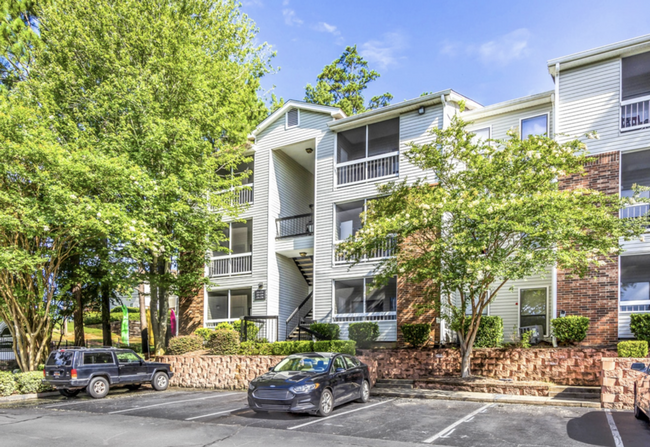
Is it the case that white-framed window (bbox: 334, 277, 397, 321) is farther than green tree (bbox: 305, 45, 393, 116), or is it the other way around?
green tree (bbox: 305, 45, 393, 116)

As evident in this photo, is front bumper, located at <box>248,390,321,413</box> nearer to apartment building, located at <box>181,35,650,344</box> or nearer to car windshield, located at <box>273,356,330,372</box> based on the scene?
car windshield, located at <box>273,356,330,372</box>

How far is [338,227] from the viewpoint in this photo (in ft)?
68.3

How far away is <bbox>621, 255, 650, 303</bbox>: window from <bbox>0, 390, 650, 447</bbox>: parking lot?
5.72 m

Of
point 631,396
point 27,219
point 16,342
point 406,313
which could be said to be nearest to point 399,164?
point 406,313

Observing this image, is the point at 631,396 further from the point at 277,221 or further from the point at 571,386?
the point at 277,221

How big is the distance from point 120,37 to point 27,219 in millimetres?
8212

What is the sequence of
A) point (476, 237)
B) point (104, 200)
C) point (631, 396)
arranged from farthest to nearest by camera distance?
point (104, 200)
point (476, 237)
point (631, 396)

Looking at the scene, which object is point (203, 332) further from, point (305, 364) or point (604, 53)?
point (604, 53)

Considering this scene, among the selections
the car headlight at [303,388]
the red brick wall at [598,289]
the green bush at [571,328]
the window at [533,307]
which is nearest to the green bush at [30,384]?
the car headlight at [303,388]

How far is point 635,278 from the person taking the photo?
1553 cm

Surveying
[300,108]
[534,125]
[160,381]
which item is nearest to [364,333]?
[160,381]

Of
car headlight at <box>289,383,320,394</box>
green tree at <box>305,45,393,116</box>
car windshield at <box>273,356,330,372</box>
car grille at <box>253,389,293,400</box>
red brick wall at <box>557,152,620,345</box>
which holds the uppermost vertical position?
green tree at <box>305,45,393,116</box>

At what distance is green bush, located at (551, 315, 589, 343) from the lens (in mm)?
14972

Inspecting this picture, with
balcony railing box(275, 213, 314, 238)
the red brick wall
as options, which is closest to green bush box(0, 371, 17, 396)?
balcony railing box(275, 213, 314, 238)
